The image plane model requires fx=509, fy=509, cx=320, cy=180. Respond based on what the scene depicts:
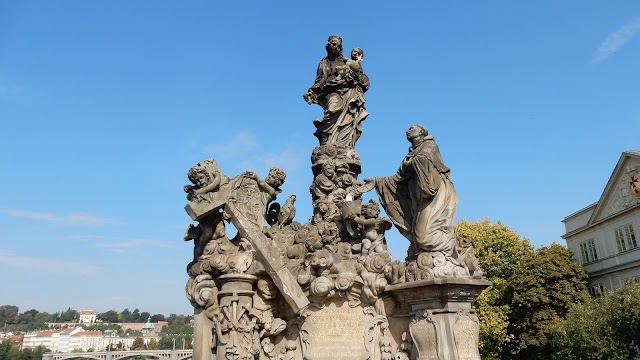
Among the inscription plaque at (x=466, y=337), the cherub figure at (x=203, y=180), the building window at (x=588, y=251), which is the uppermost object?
the building window at (x=588, y=251)

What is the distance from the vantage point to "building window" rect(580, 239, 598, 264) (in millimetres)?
33719

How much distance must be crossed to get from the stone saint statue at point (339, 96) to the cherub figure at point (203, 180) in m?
2.62

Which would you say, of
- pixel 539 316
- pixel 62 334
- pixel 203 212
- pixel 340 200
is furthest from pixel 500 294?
pixel 62 334

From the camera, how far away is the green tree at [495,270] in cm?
2619

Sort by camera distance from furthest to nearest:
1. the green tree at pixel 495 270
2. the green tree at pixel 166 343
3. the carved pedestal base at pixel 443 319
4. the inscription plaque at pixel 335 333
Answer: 1. the green tree at pixel 166 343
2. the green tree at pixel 495 270
3. the inscription plaque at pixel 335 333
4. the carved pedestal base at pixel 443 319

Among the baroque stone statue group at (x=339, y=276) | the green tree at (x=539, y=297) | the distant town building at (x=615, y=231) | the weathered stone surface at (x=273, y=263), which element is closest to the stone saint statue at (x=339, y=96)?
the baroque stone statue group at (x=339, y=276)

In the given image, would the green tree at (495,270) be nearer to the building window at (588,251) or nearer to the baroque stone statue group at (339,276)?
the building window at (588,251)

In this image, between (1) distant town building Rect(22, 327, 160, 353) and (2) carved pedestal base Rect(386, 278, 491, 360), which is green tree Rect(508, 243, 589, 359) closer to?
(2) carved pedestal base Rect(386, 278, 491, 360)

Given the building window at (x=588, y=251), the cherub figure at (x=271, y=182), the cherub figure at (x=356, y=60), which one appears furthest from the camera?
the building window at (x=588, y=251)

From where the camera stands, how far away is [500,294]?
2838 cm

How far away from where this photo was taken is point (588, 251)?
113 ft

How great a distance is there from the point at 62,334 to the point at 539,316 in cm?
14373

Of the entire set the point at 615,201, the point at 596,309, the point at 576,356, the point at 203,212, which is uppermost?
the point at 615,201

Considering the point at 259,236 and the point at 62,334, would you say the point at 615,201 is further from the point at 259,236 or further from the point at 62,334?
the point at 62,334
